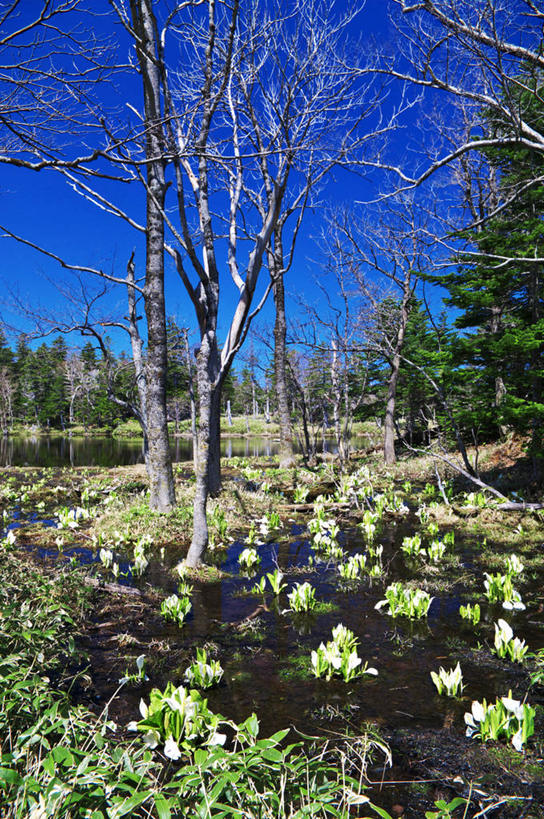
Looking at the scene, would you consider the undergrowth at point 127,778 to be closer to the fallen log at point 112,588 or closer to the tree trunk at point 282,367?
the fallen log at point 112,588

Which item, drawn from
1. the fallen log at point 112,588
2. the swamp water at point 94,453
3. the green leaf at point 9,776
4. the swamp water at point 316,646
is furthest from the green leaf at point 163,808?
the swamp water at point 94,453

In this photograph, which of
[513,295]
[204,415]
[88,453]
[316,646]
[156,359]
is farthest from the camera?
[88,453]

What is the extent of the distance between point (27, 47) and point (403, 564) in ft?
24.2

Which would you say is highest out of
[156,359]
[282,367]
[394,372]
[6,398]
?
[6,398]

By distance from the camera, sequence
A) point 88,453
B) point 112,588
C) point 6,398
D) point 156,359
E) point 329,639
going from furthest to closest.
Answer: point 6,398 < point 88,453 < point 156,359 < point 112,588 < point 329,639

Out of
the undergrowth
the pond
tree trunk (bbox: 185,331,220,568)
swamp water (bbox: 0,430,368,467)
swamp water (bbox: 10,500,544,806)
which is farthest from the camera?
swamp water (bbox: 0,430,368,467)

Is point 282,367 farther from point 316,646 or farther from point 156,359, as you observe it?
point 316,646

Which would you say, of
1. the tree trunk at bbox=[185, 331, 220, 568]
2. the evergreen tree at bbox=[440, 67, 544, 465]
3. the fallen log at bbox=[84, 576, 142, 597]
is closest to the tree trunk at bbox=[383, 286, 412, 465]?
the evergreen tree at bbox=[440, 67, 544, 465]

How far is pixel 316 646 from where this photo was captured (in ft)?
12.9

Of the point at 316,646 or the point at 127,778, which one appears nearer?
the point at 127,778

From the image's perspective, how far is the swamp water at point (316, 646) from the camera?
2955mm

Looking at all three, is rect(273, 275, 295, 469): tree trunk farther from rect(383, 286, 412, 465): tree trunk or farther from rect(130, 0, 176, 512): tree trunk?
rect(130, 0, 176, 512): tree trunk

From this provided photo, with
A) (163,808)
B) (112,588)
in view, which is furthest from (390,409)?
(163,808)

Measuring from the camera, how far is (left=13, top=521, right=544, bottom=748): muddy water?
2.97 m
